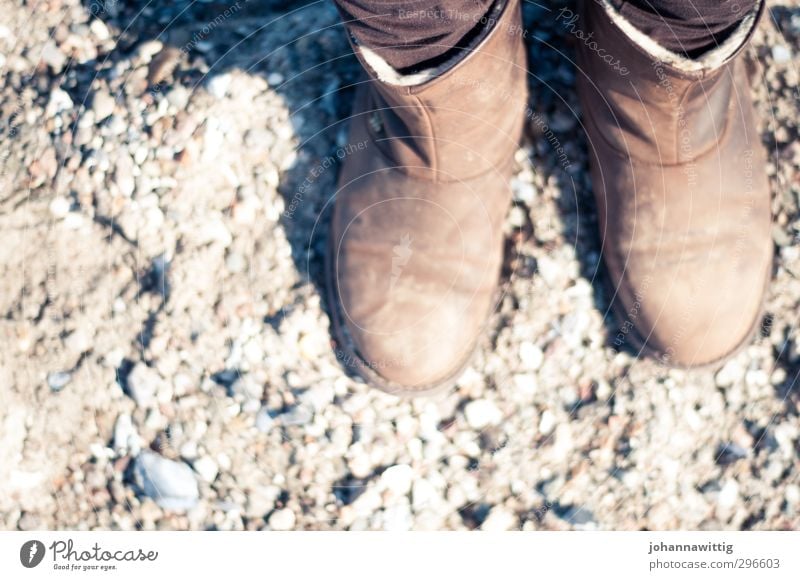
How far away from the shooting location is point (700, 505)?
982mm

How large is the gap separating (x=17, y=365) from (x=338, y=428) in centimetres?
50

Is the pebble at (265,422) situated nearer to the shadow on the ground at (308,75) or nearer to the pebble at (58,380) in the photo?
the shadow on the ground at (308,75)

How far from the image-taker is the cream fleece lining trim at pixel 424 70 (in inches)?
29.0

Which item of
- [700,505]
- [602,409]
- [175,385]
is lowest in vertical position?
[700,505]

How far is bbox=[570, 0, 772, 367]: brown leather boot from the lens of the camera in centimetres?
88

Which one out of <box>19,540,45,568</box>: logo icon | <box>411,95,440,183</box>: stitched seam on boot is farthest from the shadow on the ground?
<box>19,540,45,568</box>: logo icon

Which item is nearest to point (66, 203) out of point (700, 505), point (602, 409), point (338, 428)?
point (338, 428)

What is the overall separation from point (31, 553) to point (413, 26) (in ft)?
2.71

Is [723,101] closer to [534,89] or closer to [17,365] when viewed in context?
[534,89]

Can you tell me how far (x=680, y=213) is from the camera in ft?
3.01

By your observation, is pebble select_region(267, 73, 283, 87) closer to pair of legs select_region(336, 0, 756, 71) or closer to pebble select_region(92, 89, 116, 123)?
pebble select_region(92, 89, 116, 123)

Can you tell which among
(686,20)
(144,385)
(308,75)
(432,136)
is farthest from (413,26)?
(144,385)

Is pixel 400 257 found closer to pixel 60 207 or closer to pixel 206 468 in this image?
pixel 206 468

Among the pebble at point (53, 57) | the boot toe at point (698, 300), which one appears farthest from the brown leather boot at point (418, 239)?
the pebble at point (53, 57)
